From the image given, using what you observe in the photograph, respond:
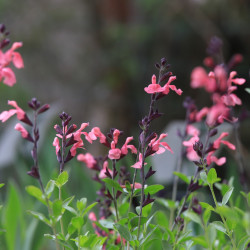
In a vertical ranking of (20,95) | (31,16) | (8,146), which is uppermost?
(31,16)

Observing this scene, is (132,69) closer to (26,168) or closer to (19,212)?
(26,168)

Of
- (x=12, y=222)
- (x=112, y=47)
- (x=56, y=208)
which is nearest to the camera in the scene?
(x=56, y=208)

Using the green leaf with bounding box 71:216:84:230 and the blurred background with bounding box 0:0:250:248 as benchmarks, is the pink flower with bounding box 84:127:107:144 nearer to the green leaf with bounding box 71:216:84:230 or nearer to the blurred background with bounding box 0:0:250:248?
the green leaf with bounding box 71:216:84:230

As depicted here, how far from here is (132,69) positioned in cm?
242

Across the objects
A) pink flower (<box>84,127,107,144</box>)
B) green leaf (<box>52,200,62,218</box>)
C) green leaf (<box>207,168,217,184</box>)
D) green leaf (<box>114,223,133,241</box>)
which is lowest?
green leaf (<box>114,223,133,241</box>)

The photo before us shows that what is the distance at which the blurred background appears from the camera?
237 centimetres

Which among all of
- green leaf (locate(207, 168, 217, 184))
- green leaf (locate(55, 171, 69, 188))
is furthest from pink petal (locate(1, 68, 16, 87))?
green leaf (locate(207, 168, 217, 184))

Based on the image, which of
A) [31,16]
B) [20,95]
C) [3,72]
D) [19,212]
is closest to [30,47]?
[31,16]

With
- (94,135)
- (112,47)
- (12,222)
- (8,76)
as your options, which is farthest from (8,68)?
(112,47)

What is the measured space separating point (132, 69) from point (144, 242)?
2.08 meters

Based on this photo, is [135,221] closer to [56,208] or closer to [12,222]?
[56,208]

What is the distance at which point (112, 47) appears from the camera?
8.69 feet

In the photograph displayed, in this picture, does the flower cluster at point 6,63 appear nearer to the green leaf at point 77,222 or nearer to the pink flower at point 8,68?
the pink flower at point 8,68

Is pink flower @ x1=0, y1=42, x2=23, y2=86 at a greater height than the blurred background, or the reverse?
the blurred background
